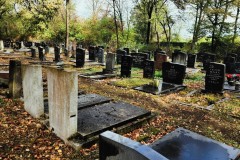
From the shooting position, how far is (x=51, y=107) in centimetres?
520

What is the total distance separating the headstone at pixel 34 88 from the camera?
593cm

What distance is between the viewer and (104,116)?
19.2 feet

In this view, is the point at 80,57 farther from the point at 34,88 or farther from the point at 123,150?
the point at 123,150

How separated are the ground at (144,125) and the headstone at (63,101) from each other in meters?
0.31

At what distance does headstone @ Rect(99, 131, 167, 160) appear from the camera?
182 centimetres

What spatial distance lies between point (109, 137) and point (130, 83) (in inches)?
361

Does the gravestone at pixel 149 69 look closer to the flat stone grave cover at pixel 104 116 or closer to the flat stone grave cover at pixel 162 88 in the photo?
the flat stone grave cover at pixel 162 88

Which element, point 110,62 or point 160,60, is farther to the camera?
point 160,60

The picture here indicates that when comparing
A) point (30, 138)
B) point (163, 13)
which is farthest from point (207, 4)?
point (30, 138)

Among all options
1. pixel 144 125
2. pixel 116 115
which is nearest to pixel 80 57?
pixel 116 115

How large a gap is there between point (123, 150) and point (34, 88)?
179 inches

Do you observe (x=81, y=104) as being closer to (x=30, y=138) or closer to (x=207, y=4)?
(x=30, y=138)

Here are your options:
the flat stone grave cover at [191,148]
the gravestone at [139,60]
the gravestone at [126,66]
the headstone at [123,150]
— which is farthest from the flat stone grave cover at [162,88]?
the headstone at [123,150]

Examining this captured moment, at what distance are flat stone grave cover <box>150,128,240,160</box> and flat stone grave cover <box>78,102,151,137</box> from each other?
1487 millimetres
